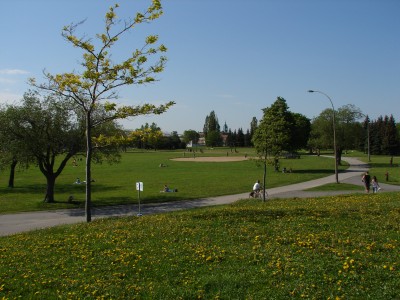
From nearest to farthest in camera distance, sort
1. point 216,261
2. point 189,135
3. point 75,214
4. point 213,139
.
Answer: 1. point 216,261
2. point 75,214
3. point 213,139
4. point 189,135

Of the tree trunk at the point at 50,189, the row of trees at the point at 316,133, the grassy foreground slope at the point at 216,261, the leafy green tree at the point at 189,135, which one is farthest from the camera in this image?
the leafy green tree at the point at 189,135

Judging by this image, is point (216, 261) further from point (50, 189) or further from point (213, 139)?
point (213, 139)


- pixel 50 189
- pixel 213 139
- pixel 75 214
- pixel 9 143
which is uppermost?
pixel 213 139

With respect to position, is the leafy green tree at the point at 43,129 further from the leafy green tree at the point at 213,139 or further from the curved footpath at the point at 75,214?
the leafy green tree at the point at 213,139

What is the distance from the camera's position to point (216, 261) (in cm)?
881

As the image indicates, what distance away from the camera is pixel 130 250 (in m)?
10.0

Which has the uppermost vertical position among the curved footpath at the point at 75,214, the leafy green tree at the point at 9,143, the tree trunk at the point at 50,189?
the leafy green tree at the point at 9,143

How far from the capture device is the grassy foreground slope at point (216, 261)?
23.8ft

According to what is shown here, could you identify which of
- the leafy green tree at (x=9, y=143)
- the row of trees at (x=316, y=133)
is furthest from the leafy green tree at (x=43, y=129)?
the row of trees at (x=316, y=133)

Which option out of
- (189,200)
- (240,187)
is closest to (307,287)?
(189,200)

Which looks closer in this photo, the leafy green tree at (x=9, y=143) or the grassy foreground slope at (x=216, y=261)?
the grassy foreground slope at (x=216, y=261)

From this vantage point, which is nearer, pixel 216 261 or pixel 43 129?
pixel 216 261

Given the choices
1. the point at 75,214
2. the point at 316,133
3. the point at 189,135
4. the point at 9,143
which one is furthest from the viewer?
the point at 189,135

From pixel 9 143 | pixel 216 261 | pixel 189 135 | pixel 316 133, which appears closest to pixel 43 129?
pixel 9 143
